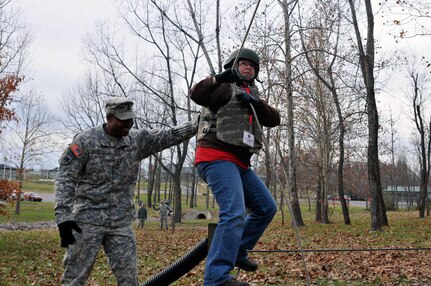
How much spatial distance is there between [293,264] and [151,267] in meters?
3.17

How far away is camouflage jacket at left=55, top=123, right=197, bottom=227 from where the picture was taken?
424 centimetres

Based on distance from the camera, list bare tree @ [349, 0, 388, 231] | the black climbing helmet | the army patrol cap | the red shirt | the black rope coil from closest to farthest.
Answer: the red shirt → the black climbing helmet → the army patrol cap → the black rope coil → bare tree @ [349, 0, 388, 231]

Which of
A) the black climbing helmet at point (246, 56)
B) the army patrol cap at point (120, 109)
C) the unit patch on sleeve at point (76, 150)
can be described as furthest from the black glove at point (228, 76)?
the unit patch on sleeve at point (76, 150)

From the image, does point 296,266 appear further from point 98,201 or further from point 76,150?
point 76,150

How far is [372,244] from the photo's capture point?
43.4 ft

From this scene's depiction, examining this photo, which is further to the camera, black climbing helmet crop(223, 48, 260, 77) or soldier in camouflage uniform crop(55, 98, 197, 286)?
soldier in camouflage uniform crop(55, 98, 197, 286)

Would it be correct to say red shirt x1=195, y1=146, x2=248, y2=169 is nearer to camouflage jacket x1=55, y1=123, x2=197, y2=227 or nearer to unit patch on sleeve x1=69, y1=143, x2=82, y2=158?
camouflage jacket x1=55, y1=123, x2=197, y2=227

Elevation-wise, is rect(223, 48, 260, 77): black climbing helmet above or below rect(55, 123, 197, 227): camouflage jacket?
→ above

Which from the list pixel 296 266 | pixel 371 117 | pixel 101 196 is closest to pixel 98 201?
pixel 101 196

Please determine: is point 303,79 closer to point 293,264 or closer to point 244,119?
point 293,264

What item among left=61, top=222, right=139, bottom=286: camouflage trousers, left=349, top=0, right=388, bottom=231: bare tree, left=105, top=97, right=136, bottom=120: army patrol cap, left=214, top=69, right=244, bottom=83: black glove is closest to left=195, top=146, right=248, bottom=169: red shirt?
left=214, top=69, right=244, bottom=83: black glove

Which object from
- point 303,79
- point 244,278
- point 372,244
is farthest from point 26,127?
point 244,278

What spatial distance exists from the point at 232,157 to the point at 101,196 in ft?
4.11

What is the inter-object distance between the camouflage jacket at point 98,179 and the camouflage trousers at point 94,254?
0.09 meters
